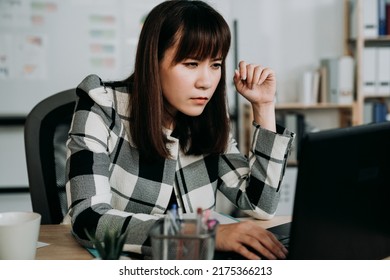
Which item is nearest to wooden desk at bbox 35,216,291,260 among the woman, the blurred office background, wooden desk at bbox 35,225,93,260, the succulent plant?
wooden desk at bbox 35,225,93,260

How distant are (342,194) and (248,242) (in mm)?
195

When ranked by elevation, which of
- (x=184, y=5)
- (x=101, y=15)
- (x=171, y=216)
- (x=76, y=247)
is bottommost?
(x=76, y=247)

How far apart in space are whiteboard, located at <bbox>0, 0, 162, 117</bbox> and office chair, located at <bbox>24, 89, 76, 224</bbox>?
5.66 ft

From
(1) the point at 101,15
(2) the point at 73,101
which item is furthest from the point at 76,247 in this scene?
(1) the point at 101,15

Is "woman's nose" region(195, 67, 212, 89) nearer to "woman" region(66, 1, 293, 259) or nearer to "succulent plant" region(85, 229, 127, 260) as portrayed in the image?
"woman" region(66, 1, 293, 259)

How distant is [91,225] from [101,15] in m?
2.27

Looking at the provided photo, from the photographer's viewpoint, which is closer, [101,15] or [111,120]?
[111,120]

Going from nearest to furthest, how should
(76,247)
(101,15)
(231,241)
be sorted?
1. (231,241)
2. (76,247)
3. (101,15)

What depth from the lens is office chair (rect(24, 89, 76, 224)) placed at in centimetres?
125

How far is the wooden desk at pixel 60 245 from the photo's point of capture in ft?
3.06

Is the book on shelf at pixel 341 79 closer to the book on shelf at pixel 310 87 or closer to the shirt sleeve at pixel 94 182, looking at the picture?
the book on shelf at pixel 310 87

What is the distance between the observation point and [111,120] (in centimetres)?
119
